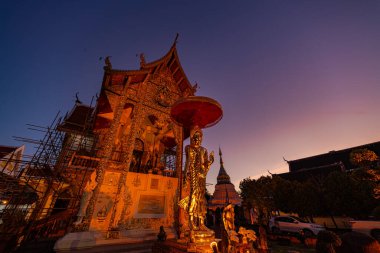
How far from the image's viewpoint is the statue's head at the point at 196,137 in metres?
4.91

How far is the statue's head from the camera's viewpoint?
491 cm

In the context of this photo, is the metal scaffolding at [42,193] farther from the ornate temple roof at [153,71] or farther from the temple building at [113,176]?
the ornate temple roof at [153,71]

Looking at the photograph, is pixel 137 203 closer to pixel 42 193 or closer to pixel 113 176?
pixel 113 176

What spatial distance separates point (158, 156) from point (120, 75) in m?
5.96

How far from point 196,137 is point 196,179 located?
4.02 ft

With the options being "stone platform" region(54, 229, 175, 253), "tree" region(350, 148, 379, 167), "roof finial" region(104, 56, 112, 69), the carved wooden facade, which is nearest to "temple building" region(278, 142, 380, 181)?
"tree" region(350, 148, 379, 167)

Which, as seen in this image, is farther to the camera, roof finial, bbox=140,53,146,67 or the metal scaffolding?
roof finial, bbox=140,53,146,67

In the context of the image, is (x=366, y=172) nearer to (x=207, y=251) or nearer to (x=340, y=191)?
(x=340, y=191)

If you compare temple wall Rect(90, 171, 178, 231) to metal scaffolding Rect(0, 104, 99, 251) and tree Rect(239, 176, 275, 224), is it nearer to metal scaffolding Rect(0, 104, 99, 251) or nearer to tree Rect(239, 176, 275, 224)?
metal scaffolding Rect(0, 104, 99, 251)

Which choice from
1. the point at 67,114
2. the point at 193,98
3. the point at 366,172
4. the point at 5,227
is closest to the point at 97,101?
the point at 67,114

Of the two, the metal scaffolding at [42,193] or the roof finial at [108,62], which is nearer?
the metal scaffolding at [42,193]

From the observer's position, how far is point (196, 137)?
4.95 meters

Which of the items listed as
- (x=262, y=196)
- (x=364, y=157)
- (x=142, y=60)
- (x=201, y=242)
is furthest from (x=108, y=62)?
(x=262, y=196)

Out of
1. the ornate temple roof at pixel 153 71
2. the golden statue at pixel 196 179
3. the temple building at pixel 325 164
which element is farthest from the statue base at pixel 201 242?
the temple building at pixel 325 164
